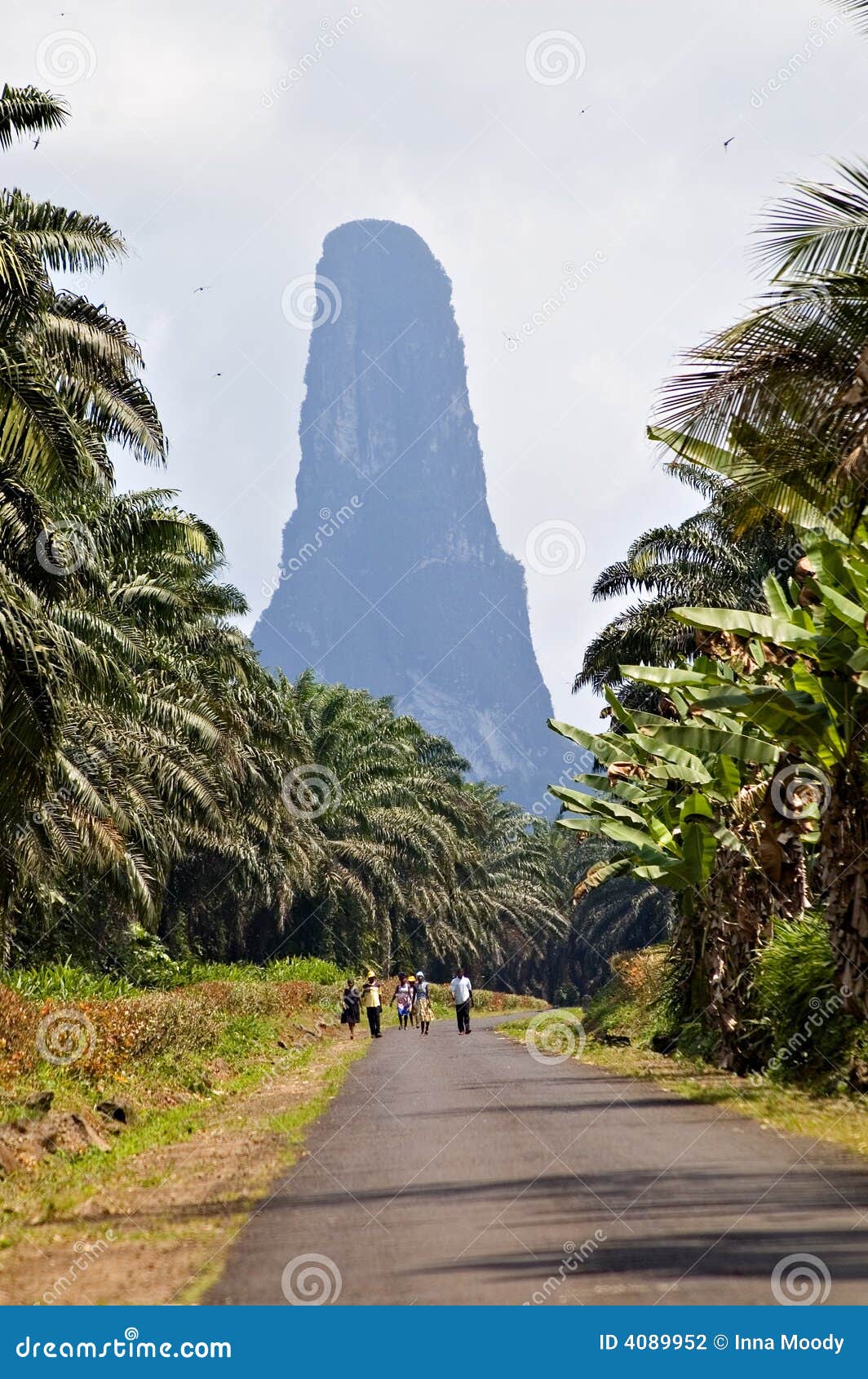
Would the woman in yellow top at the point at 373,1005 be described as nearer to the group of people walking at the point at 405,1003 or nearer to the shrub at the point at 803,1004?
the group of people walking at the point at 405,1003

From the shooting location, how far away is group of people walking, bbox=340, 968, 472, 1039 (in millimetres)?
32312

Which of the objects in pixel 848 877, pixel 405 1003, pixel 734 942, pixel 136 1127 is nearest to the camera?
pixel 848 877

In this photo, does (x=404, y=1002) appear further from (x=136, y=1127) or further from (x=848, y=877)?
(x=848, y=877)

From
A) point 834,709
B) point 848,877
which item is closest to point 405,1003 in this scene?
point 848,877

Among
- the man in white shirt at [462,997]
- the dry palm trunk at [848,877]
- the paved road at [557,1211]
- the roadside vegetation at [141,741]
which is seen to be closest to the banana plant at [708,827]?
the dry palm trunk at [848,877]

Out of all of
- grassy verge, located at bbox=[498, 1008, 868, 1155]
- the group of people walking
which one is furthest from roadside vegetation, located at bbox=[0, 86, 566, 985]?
grassy verge, located at bbox=[498, 1008, 868, 1155]

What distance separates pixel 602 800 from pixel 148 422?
9.44 meters

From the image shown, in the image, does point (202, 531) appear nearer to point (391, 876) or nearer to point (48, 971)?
point (48, 971)

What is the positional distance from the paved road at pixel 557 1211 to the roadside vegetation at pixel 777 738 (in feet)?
9.33

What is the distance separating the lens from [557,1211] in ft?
25.5

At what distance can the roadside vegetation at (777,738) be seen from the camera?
10.9m

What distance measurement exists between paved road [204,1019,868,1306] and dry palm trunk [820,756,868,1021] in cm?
203

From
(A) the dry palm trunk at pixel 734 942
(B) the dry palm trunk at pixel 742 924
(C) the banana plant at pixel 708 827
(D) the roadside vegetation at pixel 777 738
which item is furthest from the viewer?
(A) the dry palm trunk at pixel 734 942

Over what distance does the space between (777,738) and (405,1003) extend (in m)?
26.5
